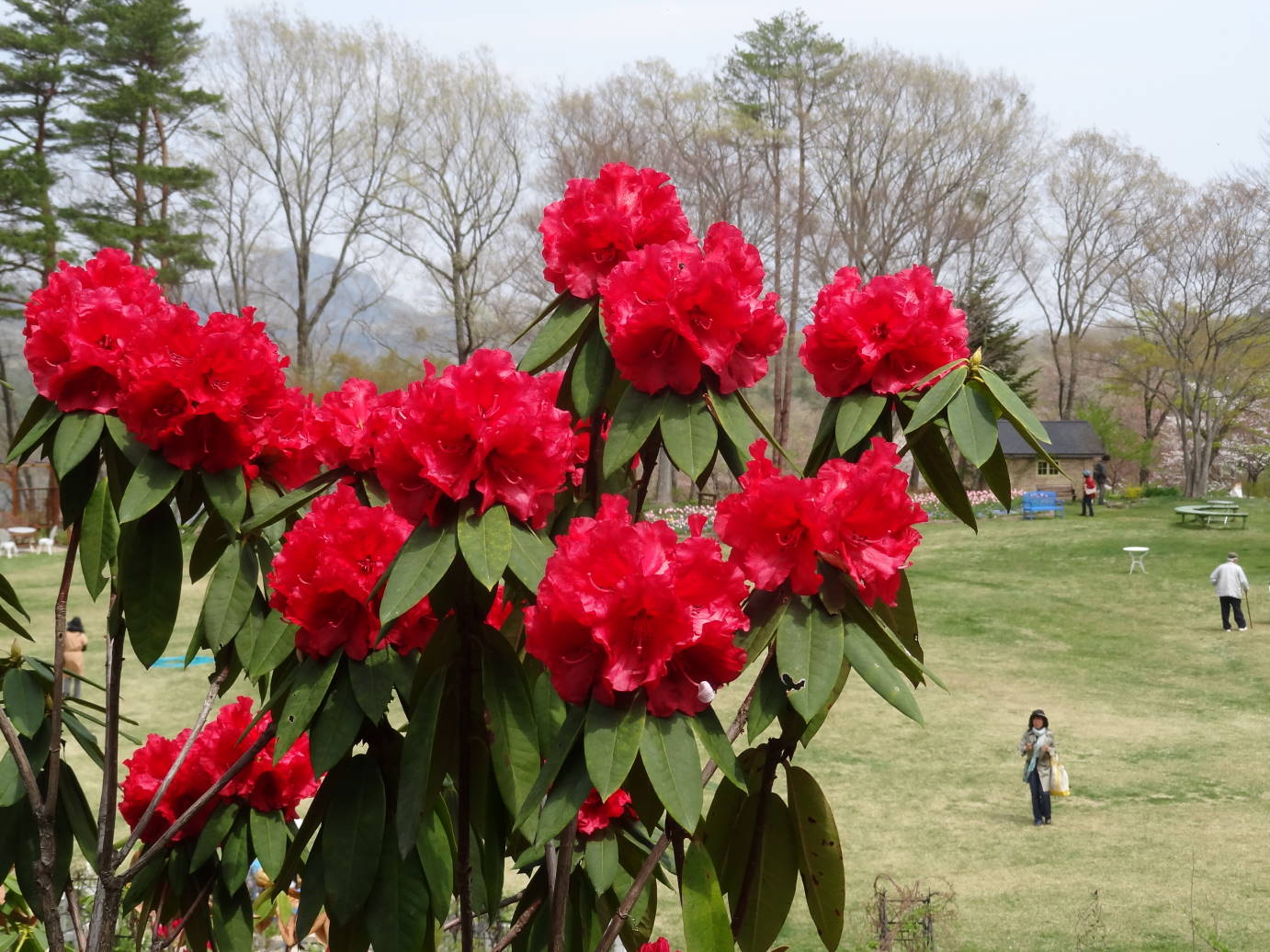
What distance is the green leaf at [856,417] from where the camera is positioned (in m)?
1.50

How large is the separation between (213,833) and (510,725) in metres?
0.89

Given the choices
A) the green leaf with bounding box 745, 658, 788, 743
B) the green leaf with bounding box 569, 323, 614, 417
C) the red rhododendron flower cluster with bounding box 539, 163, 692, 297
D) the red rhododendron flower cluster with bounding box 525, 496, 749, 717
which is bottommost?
the green leaf with bounding box 745, 658, 788, 743

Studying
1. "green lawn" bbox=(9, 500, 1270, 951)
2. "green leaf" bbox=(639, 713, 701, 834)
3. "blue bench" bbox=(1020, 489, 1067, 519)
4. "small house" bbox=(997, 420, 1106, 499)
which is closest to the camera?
"green leaf" bbox=(639, 713, 701, 834)

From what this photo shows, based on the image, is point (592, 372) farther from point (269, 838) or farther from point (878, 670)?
point (269, 838)

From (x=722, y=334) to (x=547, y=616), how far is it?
0.45 metres

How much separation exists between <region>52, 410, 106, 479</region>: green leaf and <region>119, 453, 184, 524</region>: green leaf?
88 mm

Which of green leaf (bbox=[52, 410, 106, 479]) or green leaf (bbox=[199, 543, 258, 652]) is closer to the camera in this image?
green leaf (bbox=[52, 410, 106, 479])

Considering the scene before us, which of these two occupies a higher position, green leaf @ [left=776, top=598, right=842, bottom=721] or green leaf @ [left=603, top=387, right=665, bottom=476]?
green leaf @ [left=603, top=387, right=665, bottom=476]

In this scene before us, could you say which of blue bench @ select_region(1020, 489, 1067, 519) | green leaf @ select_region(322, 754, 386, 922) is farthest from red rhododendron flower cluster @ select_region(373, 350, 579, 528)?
blue bench @ select_region(1020, 489, 1067, 519)

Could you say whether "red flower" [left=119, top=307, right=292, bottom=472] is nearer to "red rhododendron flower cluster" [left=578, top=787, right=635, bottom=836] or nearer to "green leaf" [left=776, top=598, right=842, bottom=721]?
"red rhododendron flower cluster" [left=578, top=787, right=635, bottom=836]

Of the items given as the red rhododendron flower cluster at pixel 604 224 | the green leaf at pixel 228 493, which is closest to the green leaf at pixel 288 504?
the green leaf at pixel 228 493

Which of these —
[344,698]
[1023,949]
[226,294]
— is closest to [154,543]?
[344,698]

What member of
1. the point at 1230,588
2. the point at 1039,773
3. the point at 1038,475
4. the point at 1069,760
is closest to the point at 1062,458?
the point at 1038,475

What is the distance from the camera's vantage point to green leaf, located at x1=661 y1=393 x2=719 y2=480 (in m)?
1.36
